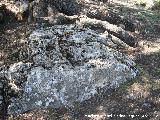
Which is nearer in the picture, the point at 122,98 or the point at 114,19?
the point at 122,98

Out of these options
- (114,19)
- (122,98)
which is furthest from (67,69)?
(114,19)

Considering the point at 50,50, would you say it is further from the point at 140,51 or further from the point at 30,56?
the point at 140,51

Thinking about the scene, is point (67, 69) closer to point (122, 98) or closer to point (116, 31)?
point (122, 98)

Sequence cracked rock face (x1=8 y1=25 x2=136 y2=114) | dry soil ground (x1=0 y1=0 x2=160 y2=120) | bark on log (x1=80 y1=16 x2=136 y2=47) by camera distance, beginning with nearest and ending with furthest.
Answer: dry soil ground (x1=0 y1=0 x2=160 y2=120) < cracked rock face (x1=8 y1=25 x2=136 y2=114) < bark on log (x1=80 y1=16 x2=136 y2=47)

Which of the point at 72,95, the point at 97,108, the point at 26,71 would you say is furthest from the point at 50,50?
the point at 97,108

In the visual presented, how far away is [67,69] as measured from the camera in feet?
30.4

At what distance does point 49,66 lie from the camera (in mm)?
9312

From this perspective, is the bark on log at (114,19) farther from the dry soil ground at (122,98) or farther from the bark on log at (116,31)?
the dry soil ground at (122,98)

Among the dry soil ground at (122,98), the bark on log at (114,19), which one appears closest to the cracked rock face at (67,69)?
the dry soil ground at (122,98)

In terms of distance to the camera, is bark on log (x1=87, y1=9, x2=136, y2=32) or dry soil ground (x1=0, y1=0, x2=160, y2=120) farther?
bark on log (x1=87, y1=9, x2=136, y2=32)

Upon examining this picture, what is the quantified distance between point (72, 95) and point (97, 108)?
2.49ft

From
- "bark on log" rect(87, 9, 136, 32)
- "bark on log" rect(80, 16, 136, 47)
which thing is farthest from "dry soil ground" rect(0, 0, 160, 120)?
"bark on log" rect(87, 9, 136, 32)

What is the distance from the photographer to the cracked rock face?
8.77 metres

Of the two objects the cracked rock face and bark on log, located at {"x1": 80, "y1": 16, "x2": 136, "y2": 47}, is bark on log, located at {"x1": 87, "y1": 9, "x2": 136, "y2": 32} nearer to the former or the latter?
bark on log, located at {"x1": 80, "y1": 16, "x2": 136, "y2": 47}
